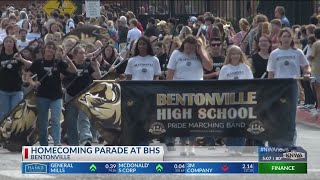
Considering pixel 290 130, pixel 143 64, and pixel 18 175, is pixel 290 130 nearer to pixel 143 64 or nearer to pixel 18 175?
pixel 143 64

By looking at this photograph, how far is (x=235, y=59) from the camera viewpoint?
13828 mm

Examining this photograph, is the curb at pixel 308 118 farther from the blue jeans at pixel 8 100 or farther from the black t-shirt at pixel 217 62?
the blue jeans at pixel 8 100

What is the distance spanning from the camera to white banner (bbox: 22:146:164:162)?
12.1 m

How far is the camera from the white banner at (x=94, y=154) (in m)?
12.1

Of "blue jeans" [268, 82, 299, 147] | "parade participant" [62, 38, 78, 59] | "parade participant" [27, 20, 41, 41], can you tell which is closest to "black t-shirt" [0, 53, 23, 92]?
"parade participant" [62, 38, 78, 59]

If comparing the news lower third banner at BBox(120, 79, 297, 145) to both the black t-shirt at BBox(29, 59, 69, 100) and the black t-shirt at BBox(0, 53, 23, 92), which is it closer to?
the black t-shirt at BBox(29, 59, 69, 100)

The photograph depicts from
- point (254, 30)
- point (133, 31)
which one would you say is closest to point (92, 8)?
point (133, 31)

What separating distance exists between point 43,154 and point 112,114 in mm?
Result: 2589

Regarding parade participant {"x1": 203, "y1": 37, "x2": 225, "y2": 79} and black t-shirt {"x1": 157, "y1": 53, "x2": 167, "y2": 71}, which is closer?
parade participant {"x1": 203, "y1": 37, "x2": 225, "y2": 79}

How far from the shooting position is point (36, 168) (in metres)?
12.2

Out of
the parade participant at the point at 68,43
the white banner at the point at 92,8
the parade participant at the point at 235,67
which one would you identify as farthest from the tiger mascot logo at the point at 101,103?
the white banner at the point at 92,8

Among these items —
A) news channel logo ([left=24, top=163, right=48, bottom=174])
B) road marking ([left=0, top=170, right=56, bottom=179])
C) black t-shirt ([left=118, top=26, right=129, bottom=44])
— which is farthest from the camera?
black t-shirt ([left=118, top=26, right=129, bottom=44])

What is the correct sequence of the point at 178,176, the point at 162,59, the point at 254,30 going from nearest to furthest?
the point at 178,176
the point at 162,59
the point at 254,30

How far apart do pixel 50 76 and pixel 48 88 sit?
0.18 meters
